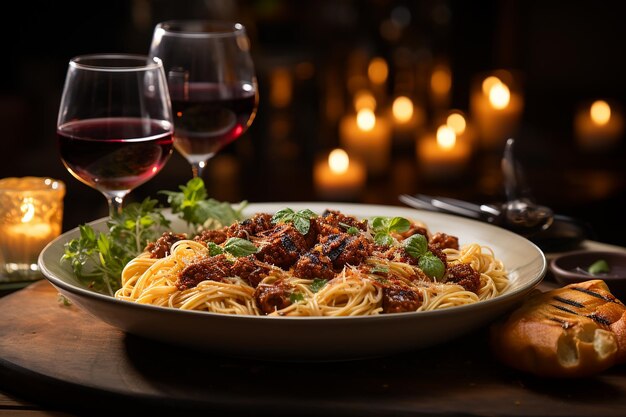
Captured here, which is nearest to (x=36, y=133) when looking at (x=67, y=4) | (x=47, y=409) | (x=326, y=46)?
(x=67, y=4)

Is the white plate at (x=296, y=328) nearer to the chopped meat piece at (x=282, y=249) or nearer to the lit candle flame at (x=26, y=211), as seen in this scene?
the chopped meat piece at (x=282, y=249)

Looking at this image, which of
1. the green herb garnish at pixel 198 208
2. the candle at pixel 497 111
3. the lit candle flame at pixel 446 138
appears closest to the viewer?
the green herb garnish at pixel 198 208

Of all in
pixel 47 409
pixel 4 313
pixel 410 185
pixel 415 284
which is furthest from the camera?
pixel 410 185

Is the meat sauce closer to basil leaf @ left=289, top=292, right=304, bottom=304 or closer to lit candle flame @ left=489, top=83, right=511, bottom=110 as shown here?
basil leaf @ left=289, top=292, right=304, bottom=304

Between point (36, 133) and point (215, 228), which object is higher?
point (215, 228)

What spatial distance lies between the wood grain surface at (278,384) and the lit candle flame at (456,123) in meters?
4.71

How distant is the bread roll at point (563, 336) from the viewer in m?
1.91

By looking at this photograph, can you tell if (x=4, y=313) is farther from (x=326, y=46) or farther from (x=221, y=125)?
(x=326, y=46)

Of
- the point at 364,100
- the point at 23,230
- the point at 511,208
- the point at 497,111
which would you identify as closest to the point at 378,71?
the point at 364,100

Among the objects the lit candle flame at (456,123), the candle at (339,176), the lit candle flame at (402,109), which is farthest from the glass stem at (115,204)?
the lit candle flame at (402,109)

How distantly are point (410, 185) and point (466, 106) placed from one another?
1972mm

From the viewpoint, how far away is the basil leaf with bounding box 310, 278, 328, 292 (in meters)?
2.15

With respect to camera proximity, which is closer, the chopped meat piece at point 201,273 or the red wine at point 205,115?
the chopped meat piece at point 201,273

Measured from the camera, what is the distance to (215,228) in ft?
8.92
